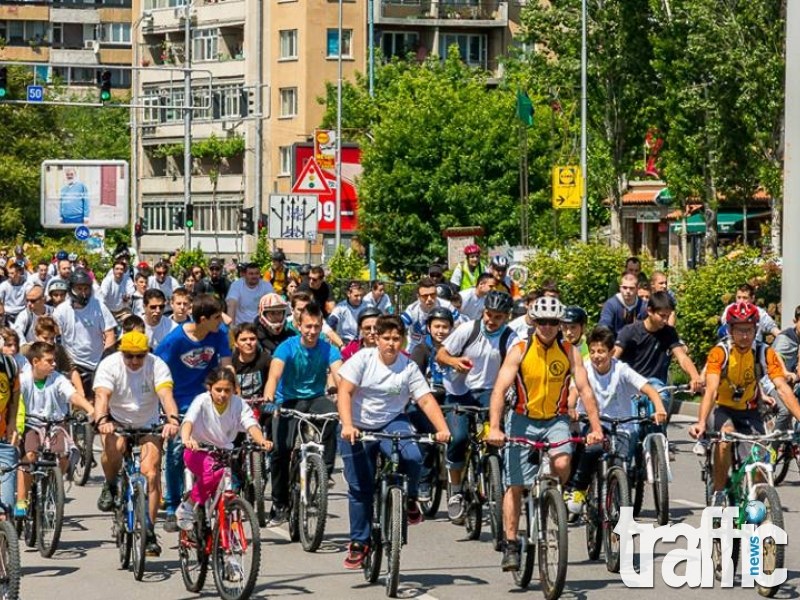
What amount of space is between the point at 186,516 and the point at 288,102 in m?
75.3

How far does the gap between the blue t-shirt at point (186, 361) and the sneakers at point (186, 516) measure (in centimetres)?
256

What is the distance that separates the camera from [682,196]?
183 ft

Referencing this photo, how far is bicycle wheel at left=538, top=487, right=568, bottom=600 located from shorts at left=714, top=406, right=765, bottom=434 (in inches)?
68.6

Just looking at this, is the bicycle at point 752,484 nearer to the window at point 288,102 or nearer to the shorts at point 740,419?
the shorts at point 740,419

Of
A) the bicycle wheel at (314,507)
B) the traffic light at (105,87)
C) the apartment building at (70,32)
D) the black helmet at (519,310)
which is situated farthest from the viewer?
the apartment building at (70,32)

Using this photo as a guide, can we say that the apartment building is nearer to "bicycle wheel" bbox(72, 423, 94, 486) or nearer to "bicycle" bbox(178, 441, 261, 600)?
"bicycle wheel" bbox(72, 423, 94, 486)

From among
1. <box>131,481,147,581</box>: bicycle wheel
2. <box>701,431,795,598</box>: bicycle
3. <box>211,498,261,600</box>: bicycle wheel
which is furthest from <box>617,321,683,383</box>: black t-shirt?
<box>211,498,261,600</box>: bicycle wheel

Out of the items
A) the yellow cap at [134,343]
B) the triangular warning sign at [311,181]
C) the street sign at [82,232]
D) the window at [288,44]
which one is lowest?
the yellow cap at [134,343]

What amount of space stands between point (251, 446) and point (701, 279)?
15.8 meters

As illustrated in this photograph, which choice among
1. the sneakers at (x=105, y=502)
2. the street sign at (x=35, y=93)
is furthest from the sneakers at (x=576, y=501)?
the street sign at (x=35, y=93)

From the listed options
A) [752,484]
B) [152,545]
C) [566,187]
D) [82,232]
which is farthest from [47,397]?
[82,232]

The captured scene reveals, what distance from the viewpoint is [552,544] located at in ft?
39.0

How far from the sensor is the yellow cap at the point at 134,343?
13.7 m

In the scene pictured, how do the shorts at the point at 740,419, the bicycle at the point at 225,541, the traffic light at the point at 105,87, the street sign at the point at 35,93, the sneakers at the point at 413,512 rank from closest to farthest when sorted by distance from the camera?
the bicycle at the point at 225,541 < the sneakers at the point at 413,512 < the shorts at the point at 740,419 < the traffic light at the point at 105,87 < the street sign at the point at 35,93
